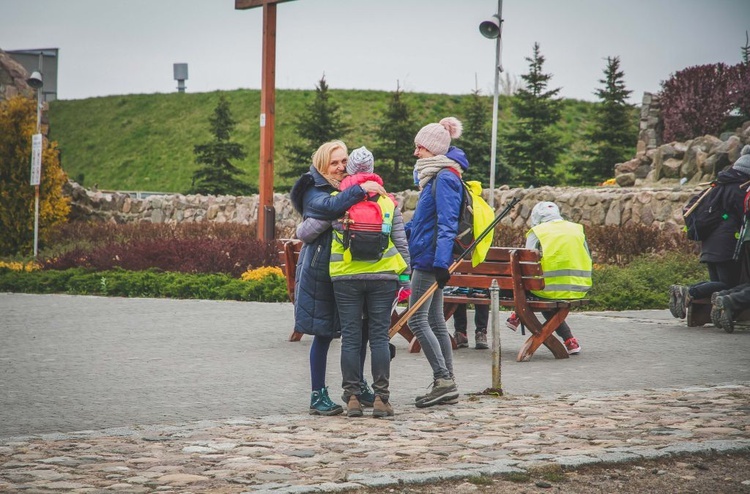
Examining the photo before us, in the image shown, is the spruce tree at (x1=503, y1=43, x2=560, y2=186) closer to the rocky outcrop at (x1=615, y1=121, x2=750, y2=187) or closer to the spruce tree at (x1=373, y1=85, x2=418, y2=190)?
the spruce tree at (x1=373, y1=85, x2=418, y2=190)

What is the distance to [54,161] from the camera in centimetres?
2327

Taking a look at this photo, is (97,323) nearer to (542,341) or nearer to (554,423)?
(542,341)

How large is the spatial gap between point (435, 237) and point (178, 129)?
51968 millimetres

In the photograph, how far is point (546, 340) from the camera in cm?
958

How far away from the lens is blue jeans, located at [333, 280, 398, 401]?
270 inches

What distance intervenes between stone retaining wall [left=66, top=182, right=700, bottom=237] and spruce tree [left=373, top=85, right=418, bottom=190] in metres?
4.59

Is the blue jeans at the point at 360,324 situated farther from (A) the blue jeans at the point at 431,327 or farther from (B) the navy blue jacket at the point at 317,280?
(A) the blue jeans at the point at 431,327

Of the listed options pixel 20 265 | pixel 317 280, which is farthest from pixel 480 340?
pixel 20 265

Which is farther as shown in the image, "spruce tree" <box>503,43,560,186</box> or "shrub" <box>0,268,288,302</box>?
"spruce tree" <box>503,43,560,186</box>

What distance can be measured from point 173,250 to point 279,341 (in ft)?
27.7

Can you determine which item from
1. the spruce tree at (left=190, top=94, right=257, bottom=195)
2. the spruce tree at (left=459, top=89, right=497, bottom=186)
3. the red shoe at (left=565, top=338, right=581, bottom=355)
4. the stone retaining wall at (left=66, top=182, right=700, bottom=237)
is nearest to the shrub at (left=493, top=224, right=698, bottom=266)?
the stone retaining wall at (left=66, top=182, right=700, bottom=237)

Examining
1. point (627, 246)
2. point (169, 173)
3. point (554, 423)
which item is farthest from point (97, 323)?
point (169, 173)

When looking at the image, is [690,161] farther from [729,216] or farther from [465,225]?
[465,225]

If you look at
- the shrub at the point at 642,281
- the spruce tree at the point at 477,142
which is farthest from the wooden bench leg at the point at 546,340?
the spruce tree at the point at 477,142
